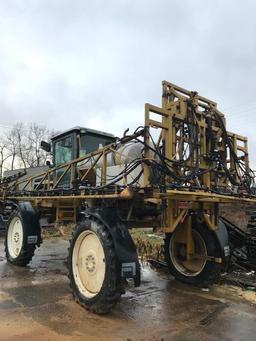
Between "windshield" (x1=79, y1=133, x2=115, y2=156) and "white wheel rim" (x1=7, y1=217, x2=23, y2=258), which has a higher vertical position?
"windshield" (x1=79, y1=133, x2=115, y2=156)

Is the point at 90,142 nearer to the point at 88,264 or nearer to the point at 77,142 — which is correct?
the point at 77,142

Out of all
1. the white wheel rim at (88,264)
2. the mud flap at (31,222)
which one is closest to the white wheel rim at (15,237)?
the mud flap at (31,222)

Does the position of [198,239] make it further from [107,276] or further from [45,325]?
[45,325]

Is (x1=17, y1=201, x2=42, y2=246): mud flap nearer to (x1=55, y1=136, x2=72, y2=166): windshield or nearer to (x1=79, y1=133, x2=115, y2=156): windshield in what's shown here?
(x1=55, y1=136, x2=72, y2=166): windshield

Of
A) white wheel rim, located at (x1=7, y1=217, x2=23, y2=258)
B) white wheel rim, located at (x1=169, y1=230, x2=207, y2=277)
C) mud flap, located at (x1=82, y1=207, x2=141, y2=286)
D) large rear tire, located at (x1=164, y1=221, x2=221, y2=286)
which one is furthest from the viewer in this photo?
white wheel rim, located at (x1=7, y1=217, x2=23, y2=258)

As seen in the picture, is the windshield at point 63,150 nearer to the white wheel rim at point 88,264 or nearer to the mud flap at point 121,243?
the white wheel rim at point 88,264

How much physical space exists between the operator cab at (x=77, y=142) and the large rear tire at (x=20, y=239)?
1544 millimetres

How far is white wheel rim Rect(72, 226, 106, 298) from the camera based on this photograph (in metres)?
5.53

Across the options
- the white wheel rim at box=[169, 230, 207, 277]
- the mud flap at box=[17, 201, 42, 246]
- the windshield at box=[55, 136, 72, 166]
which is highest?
the windshield at box=[55, 136, 72, 166]

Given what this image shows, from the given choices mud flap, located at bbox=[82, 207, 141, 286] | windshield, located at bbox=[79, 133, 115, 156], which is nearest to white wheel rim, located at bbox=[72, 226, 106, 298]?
mud flap, located at bbox=[82, 207, 141, 286]

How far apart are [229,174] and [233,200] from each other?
1.54 feet

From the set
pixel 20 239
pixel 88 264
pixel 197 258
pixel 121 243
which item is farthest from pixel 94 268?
pixel 20 239

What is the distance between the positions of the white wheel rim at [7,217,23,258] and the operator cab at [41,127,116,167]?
1657mm

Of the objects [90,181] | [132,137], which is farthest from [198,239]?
[132,137]
